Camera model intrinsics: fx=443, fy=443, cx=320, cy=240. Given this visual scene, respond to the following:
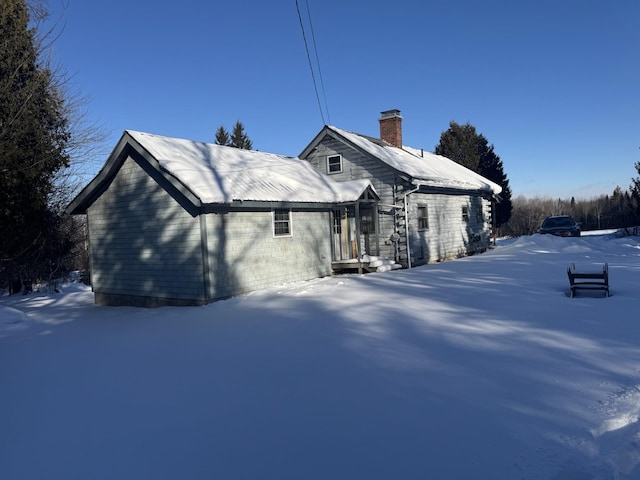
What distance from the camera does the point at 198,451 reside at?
12.7 ft

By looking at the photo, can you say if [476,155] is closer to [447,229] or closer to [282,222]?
[447,229]

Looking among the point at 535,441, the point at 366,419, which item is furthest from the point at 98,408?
the point at 535,441

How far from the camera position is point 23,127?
571 inches

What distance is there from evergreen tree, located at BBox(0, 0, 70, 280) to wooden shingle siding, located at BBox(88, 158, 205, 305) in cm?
213

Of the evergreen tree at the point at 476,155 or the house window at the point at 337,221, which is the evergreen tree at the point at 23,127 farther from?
the evergreen tree at the point at 476,155

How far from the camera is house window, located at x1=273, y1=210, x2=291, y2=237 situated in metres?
14.3

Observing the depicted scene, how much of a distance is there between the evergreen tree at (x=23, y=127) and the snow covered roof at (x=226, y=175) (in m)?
1.55

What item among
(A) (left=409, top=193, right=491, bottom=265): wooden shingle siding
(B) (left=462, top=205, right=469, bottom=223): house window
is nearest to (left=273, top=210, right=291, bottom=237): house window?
(A) (left=409, top=193, right=491, bottom=265): wooden shingle siding

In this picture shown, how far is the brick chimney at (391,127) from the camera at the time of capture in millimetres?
23172

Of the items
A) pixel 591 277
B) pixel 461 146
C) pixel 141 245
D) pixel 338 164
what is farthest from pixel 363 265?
pixel 461 146

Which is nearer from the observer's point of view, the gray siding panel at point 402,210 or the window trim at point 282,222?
the window trim at point 282,222

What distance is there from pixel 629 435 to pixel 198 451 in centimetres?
374

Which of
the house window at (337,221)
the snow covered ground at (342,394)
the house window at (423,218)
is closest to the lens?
the snow covered ground at (342,394)

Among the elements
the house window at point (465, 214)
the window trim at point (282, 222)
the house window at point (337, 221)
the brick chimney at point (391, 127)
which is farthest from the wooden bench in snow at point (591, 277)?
the brick chimney at point (391, 127)
